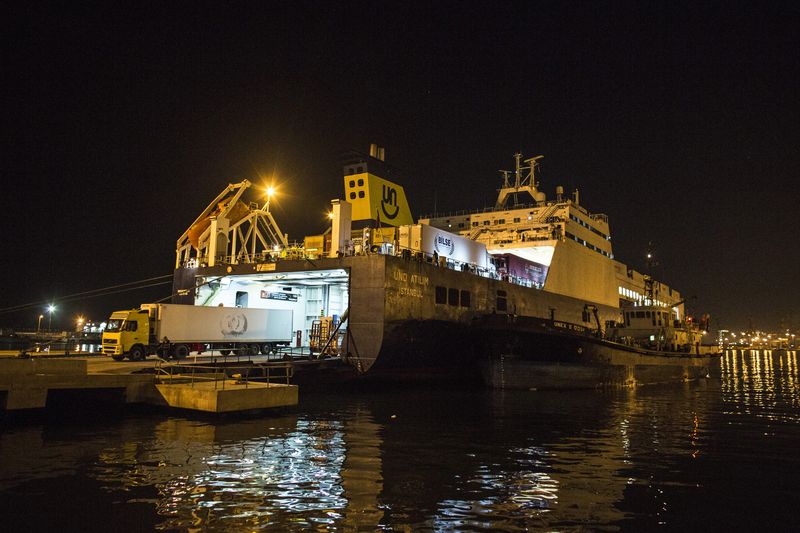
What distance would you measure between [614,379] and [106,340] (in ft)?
80.4

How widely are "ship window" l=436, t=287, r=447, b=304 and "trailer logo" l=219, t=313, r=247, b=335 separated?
32.6ft

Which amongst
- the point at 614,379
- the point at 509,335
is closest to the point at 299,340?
the point at 509,335

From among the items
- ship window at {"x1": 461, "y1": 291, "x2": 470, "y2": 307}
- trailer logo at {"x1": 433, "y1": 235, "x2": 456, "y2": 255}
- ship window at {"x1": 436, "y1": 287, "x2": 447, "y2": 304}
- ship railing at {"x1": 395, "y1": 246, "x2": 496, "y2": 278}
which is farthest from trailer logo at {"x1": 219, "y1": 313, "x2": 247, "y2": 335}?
ship window at {"x1": 461, "y1": 291, "x2": 470, "y2": 307}

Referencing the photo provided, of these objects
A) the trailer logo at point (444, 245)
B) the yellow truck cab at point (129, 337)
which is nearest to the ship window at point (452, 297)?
the trailer logo at point (444, 245)

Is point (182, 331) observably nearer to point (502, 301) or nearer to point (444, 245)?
point (444, 245)

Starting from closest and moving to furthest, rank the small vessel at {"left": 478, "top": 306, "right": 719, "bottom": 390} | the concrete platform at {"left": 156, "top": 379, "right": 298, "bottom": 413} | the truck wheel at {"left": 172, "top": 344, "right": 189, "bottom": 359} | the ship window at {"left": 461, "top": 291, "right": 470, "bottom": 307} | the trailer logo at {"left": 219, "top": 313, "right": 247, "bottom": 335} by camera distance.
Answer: the concrete platform at {"left": 156, "top": 379, "right": 298, "bottom": 413}
the truck wheel at {"left": 172, "top": 344, "right": 189, "bottom": 359}
the small vessel at {"left": 478, "top": 306, "right": 719, "bottom": 390}
the trailer logo at {"left": 219, "top": 313, "right": 247, "bottom": 335}
the ship window at {"left": 461, "top": 291, "right": 470, "bottom": 307}

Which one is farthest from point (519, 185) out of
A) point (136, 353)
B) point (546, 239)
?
point (136, 353)

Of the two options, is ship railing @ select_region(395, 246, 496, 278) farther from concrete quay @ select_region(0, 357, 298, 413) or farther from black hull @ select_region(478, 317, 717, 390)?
concrete quay @ select_region(0, 357, 298, 413)

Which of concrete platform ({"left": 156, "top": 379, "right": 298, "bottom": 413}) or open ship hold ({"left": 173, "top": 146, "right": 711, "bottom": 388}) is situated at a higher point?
open ship hold ({"left": 173, "top": 146, "right": 711, "bottom": 388})

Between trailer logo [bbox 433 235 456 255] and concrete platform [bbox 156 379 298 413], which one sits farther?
trailer logo [bbox 433 235 456 255]

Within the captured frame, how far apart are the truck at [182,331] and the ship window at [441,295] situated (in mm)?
8671

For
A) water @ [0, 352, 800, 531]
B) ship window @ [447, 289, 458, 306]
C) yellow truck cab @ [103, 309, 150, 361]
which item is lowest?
water @ [0, 352, 800, 531]

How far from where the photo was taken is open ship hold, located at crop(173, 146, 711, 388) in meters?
24.4

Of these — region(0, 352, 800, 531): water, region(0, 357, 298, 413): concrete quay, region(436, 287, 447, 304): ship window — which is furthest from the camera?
region(436, 287, 447, 304): ship window
